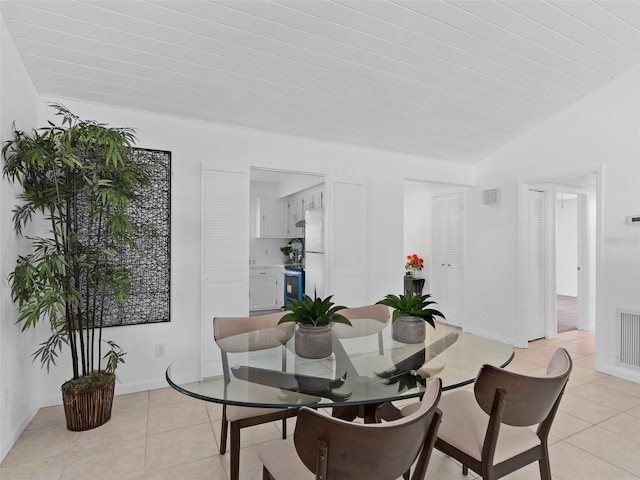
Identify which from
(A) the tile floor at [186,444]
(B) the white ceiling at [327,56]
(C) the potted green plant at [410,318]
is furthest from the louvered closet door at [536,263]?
(C) the potted green plant at [410,318]

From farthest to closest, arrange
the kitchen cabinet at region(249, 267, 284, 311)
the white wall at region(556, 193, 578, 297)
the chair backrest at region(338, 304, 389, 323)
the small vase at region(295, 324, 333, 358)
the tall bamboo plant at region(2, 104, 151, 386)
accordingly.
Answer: the white wall at region(556, 193, 578, 297) → the kitchen cabinet at region(249, 267, 284, 311) → the chair backrest at region(338, 304, 389, 323) → the tall bamboo plant at region(2, 104, 151, 386) → the small vase at region(295, 324, 333, 358)

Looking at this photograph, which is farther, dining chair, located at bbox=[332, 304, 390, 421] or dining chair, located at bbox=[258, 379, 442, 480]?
dining chair, located at bbox=[332, 304, 390, 421]

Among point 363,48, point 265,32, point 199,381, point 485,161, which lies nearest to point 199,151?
point 265,32

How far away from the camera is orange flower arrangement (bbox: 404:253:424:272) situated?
6.36 m

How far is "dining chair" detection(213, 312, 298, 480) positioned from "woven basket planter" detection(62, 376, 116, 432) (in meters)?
0.96

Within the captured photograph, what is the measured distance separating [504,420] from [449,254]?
460 cm

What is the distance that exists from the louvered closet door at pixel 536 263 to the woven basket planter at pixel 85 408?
481 cm

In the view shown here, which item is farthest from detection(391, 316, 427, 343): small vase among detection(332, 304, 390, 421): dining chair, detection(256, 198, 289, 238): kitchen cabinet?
detection(256, 198, 289, 238): kitchen cabinet

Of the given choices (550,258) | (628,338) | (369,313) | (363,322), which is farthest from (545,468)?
(550,258)

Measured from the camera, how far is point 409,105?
3623mm

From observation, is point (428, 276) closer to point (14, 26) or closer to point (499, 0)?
point (499, 0)

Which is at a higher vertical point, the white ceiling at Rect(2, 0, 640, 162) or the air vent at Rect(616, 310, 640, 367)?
the white ceiling at Rect(2, 0, 640, 162)

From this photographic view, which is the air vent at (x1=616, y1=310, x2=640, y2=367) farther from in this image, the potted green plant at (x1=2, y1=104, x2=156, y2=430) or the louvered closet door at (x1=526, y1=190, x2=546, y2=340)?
the potted green plant at (x1=2, y1=104, x2=156, y2=430)

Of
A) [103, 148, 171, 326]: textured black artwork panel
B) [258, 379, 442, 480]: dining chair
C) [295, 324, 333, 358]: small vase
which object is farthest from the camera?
[103, 148, 171, 326]: textured black artwork panel
